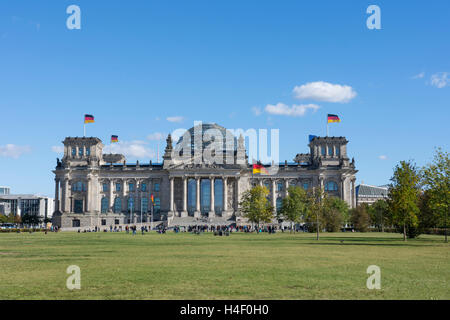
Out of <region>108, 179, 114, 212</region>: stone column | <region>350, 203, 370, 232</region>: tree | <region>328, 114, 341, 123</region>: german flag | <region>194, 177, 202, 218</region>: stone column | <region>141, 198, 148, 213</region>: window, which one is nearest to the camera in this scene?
<region>350, 203, 370, 232</region>: tree

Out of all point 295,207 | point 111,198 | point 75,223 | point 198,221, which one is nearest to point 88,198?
point 111,198

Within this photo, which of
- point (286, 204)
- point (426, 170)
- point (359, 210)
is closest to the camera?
point (426, 170)

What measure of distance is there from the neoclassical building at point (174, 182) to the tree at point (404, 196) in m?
81.0

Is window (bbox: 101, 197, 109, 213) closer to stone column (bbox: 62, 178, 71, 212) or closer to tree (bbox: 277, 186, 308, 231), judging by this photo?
stone column (bbox: 62, 178, 71, 212)

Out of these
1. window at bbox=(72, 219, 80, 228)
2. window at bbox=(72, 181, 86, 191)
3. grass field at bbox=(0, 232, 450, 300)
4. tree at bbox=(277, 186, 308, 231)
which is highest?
window at bbox=(72, 181, 86, 191)

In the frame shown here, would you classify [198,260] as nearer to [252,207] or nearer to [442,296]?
[442,296]

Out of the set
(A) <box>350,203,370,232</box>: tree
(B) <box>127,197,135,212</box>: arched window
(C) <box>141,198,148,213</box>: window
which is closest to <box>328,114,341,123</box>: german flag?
(A) <box>350,203,370,232</box>: tree

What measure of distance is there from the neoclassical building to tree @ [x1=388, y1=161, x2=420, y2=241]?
8098 cm

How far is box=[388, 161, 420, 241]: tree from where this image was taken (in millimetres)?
62344

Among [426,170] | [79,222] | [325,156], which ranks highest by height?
[325,156]

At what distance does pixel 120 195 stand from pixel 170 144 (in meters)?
21.5

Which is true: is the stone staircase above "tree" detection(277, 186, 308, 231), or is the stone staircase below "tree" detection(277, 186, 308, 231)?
below
